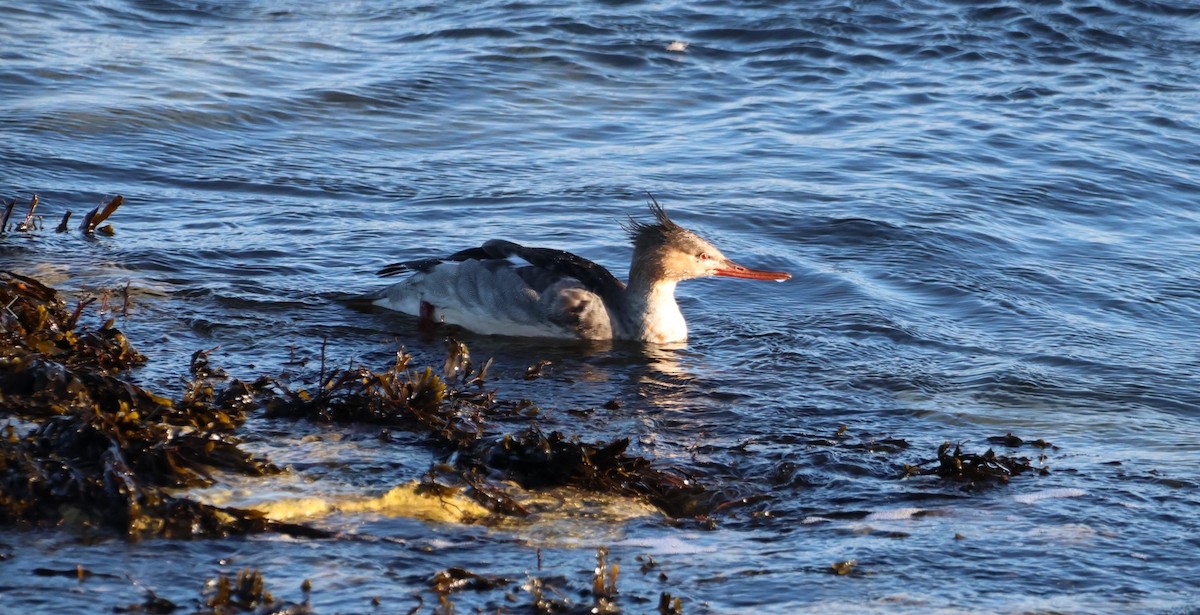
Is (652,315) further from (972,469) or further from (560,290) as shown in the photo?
(972,469)

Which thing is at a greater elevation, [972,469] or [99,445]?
[99,445]

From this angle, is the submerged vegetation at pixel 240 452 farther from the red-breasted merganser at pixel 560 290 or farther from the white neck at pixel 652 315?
the white neck at pixel 652 315

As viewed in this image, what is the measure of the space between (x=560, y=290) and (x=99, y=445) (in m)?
3.58

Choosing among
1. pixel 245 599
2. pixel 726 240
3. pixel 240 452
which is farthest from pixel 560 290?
pixel 245 599

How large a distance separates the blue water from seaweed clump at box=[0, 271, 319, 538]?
139 millimetres

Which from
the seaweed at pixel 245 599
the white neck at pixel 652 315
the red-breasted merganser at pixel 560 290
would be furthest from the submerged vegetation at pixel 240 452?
the white neck at pixel 652 315

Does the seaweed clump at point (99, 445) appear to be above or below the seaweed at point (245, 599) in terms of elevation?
above

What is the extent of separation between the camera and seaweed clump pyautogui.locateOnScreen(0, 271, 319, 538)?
13.7ft

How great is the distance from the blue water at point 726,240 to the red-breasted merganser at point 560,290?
189mm

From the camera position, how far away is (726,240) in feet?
32.1

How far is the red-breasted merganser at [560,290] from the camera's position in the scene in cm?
782

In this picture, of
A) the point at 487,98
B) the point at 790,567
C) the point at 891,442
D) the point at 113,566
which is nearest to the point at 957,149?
the point at 487,98

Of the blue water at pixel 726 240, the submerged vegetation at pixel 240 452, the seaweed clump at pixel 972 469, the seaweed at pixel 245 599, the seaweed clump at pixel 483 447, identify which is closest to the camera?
the seaweed at pixel 245 599

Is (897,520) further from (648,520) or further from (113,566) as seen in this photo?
(113,566)
